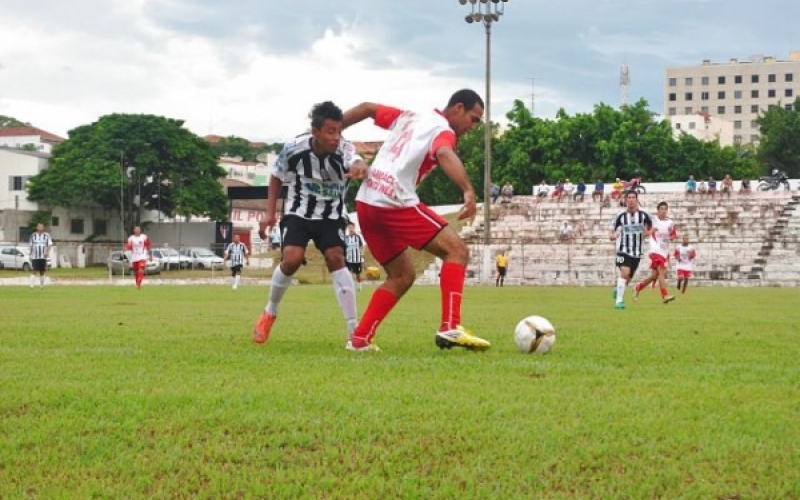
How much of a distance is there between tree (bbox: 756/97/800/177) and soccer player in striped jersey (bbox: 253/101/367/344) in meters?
89.3

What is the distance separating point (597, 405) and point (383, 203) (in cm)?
342

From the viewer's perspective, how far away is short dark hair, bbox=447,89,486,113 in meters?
8.59

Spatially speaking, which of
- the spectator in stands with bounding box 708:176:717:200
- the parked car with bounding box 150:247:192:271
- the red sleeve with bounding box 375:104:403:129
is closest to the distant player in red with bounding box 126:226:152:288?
the red sleeve with bounding box 375:104:403:129

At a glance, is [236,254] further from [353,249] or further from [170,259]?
[170,259]

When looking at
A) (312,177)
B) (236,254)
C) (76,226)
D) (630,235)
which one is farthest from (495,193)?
(312,177)

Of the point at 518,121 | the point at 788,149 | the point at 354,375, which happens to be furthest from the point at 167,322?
the point at 788,149

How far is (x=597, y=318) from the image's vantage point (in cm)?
1491

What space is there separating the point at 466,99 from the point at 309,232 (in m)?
1.96

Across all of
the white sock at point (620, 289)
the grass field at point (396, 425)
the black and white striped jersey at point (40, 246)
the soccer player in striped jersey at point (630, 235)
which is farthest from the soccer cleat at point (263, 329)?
the black and white striped jersey at point (40, 246)

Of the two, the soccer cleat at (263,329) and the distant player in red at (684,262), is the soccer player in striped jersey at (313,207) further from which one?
the distant player in red at (684,262)

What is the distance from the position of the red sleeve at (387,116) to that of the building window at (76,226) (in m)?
70.5

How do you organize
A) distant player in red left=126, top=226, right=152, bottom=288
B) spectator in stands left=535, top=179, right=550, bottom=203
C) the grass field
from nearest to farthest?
the grass field → distant player in red left=126, top=226, right=152, bottom=288 → spectator in stands left=535, top=179, right=550, bottom=203

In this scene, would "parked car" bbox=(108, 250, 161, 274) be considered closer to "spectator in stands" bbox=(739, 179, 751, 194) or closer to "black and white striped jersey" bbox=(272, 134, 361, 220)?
"spectator in stands" bbox=(739, 179, 751, 194)

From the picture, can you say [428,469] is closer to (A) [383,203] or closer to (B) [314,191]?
(A) [383,203]
